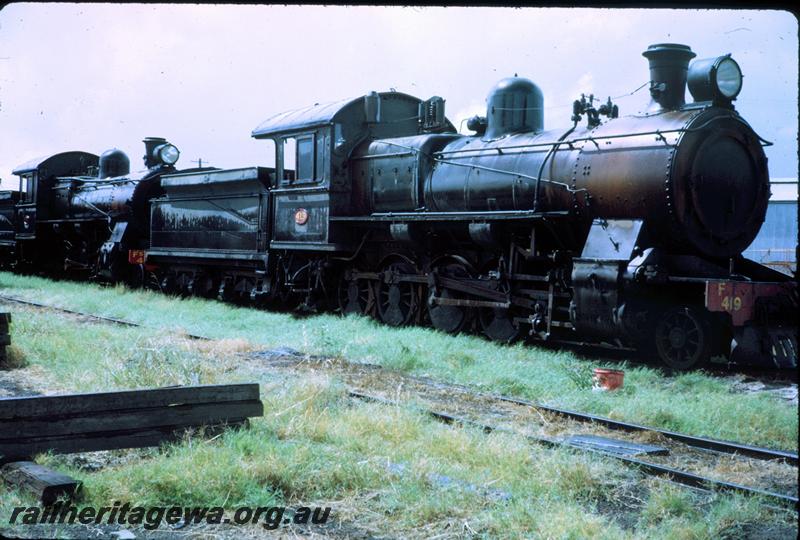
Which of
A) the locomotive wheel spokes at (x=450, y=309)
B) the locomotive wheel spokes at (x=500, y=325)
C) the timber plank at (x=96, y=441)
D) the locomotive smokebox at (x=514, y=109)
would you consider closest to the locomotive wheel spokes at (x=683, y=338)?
the locomotive wheel spokes at (x=500, y=325)

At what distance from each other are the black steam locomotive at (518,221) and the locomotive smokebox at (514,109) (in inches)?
0.9

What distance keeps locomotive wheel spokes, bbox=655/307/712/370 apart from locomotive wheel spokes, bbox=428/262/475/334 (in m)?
3.14

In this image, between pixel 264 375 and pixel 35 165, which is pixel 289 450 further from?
pixel 35 165

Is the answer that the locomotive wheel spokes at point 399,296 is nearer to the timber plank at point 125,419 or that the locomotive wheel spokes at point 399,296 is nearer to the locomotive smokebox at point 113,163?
the timber plank at point 125,419

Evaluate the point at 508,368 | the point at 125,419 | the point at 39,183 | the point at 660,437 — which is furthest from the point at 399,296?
the point at 39,183

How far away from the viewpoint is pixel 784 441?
6.15 metres

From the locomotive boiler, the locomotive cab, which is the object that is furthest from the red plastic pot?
the locomotive cab

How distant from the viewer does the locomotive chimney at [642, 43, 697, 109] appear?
9.14m

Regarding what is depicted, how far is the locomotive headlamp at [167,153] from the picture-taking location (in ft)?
69.9

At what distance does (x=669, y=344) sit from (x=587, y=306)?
1067mm

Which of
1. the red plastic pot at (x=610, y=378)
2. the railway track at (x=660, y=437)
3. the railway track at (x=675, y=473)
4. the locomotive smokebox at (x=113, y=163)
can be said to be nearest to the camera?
the railway track at (x=675, y=473)

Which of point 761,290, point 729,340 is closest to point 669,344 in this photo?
point 729,340

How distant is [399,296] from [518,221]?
3.01 m

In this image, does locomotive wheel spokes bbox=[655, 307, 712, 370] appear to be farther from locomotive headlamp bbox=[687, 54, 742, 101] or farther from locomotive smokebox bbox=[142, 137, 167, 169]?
locomotive smokebox bbox=[142, 137, 167, 169]
